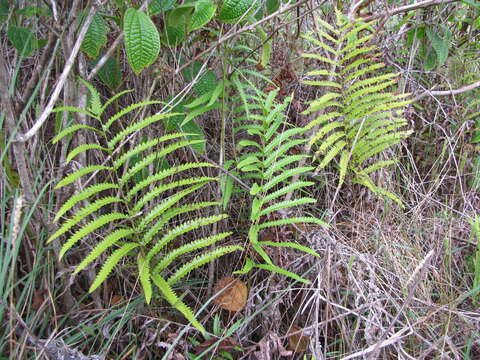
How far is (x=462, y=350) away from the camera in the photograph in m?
1.36

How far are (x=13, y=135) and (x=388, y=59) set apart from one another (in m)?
1.92

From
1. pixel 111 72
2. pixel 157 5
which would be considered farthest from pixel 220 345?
pixel 157 5

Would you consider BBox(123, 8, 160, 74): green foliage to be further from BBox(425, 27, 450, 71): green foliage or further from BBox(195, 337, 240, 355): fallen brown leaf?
BBox(425, 27, 450, 71): green foliage

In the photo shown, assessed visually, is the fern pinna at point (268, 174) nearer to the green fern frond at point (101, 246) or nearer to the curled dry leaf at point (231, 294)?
the curled dry leaf at point (231, 294)

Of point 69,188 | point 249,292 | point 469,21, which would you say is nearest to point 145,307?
point 249,292

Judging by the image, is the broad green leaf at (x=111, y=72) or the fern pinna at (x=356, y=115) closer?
the broad green leaf at (x=111, y=72)

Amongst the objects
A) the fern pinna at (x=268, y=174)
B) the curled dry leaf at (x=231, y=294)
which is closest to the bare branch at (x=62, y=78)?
the fern pinna at (x=268, y=174)

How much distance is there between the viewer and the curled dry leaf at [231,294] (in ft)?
4.62

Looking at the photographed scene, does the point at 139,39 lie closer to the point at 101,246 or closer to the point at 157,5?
the point at 157,5

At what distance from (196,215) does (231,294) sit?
0.42 meters

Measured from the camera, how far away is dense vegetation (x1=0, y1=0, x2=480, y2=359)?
125cm

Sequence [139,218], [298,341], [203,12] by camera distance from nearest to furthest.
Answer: [203,12] → [298,341] → [139,218]

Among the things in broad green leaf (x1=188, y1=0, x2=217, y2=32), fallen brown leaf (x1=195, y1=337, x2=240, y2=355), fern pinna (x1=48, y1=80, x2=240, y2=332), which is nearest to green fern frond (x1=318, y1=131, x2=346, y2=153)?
fern pinna (x1=48, y1=80, x2=240, y2=332)

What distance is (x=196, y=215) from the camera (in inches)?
67.9
